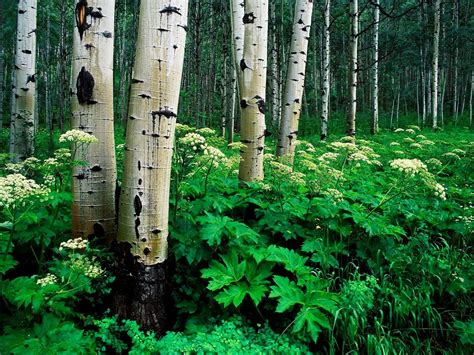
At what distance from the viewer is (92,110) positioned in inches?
108

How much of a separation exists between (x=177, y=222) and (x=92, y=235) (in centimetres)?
69

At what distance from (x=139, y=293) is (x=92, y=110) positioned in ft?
4.90

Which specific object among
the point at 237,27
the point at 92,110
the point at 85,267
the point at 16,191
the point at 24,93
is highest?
the point at 237,27

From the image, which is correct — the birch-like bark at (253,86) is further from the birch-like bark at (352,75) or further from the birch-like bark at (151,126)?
the birch-like bark at (352,75)

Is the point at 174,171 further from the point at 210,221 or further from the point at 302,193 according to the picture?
the point at 302,193

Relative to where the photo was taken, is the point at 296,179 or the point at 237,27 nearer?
the point at 296,179

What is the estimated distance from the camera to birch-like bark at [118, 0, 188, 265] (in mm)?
2402

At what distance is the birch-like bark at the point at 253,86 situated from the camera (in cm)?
423

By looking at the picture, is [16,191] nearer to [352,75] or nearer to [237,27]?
[237,27]

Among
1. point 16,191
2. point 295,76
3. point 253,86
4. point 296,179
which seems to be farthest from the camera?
point 295,76

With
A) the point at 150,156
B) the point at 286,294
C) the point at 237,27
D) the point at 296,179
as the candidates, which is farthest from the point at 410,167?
the point at 237,27

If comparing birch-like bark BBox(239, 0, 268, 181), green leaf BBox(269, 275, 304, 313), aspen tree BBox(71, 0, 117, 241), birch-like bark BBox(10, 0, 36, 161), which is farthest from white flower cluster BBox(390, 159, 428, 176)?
birch-like bark BBox(10, 0, 36, 161)

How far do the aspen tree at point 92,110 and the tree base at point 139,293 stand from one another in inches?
15.5

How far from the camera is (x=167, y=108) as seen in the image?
2.48 meters
